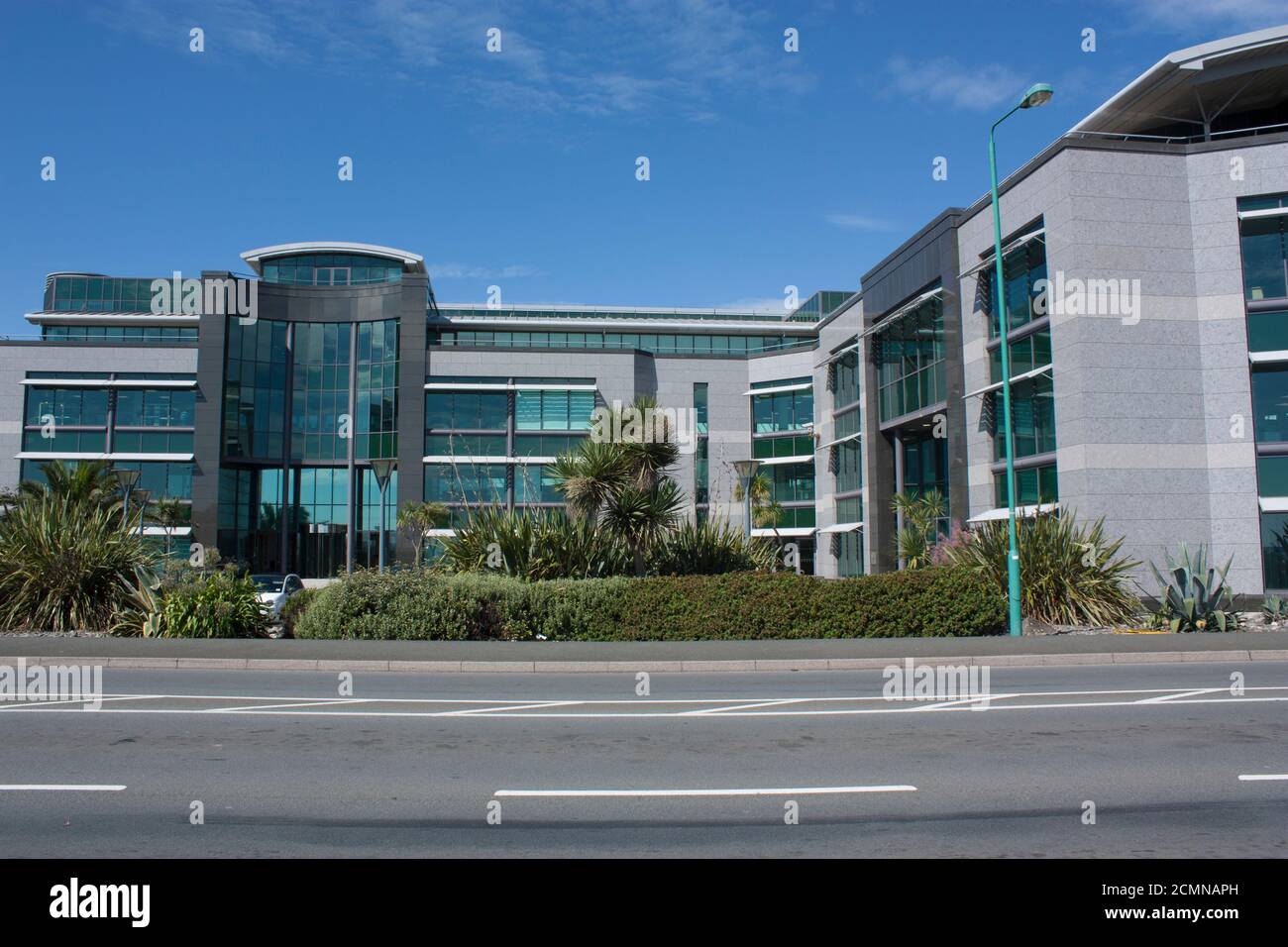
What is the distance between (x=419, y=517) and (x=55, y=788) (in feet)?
135

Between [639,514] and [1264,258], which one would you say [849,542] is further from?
[639,514]

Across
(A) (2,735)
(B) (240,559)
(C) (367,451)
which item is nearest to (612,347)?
(C) (367,451)

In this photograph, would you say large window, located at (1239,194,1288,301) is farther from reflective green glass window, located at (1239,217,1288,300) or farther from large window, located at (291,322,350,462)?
large window, located at (291,322,350,462)

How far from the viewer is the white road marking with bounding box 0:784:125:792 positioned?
6.82 metres

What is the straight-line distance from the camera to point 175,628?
17.8 metres

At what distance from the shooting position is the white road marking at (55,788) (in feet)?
22.4

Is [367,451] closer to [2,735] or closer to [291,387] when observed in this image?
[291,387]

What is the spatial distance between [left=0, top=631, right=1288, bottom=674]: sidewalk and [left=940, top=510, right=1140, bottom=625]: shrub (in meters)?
2.82

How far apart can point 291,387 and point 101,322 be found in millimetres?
15883

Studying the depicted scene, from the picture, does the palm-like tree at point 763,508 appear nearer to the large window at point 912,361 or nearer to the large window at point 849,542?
the large window at point 849,542

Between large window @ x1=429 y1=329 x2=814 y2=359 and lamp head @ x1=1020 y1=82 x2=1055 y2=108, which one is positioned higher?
large window @ x1=429 y1=329 x2=814 y2=359

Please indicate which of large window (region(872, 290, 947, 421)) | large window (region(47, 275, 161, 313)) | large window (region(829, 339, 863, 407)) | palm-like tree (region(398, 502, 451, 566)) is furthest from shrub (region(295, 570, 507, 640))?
large window (region(47, 275, 161, 313))

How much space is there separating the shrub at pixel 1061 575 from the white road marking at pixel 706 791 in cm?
1338
